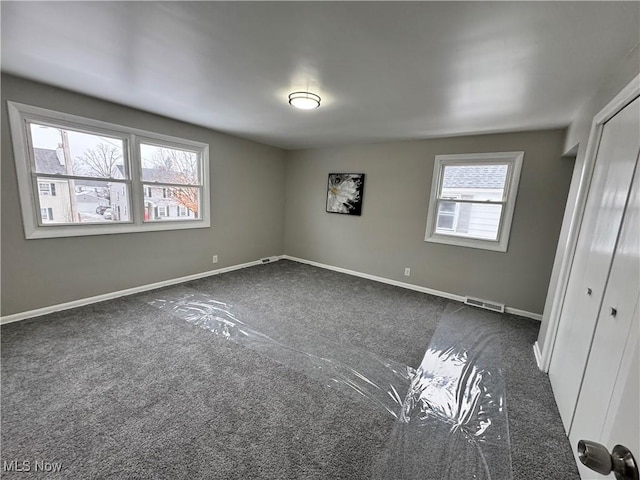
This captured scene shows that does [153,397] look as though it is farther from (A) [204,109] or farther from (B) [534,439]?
(A) [204,109]

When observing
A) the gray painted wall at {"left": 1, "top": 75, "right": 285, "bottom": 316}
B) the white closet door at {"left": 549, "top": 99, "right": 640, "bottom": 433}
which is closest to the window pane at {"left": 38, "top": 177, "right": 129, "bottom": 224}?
the gray painted wall at {"left": 1, "top": 75, "right": 285, "bottom": 316}

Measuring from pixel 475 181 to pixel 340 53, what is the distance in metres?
2.85

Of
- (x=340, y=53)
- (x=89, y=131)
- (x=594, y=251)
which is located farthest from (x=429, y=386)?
(x=89, y=131)

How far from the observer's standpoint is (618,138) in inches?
65.6

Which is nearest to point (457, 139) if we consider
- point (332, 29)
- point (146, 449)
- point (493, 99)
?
point (493, 99)

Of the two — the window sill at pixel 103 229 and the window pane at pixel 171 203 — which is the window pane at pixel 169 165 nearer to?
the window pane at pixel 171 203

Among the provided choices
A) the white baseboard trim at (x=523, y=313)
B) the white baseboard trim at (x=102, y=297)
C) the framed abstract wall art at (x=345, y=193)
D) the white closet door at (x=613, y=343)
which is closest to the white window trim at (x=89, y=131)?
the white baseboard trim at (x=102, y=297)

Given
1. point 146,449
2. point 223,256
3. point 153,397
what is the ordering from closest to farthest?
point 146,449, point 153,397, point 223,256

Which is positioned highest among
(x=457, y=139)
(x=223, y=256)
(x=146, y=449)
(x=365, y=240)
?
(x=457, y=139)

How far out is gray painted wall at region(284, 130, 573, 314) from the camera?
3295 mm

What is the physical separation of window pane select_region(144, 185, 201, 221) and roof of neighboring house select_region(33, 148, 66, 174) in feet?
2.84

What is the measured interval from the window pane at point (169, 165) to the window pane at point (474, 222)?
3819 mm

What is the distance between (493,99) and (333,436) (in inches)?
116

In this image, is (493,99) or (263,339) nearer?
(493,99)
